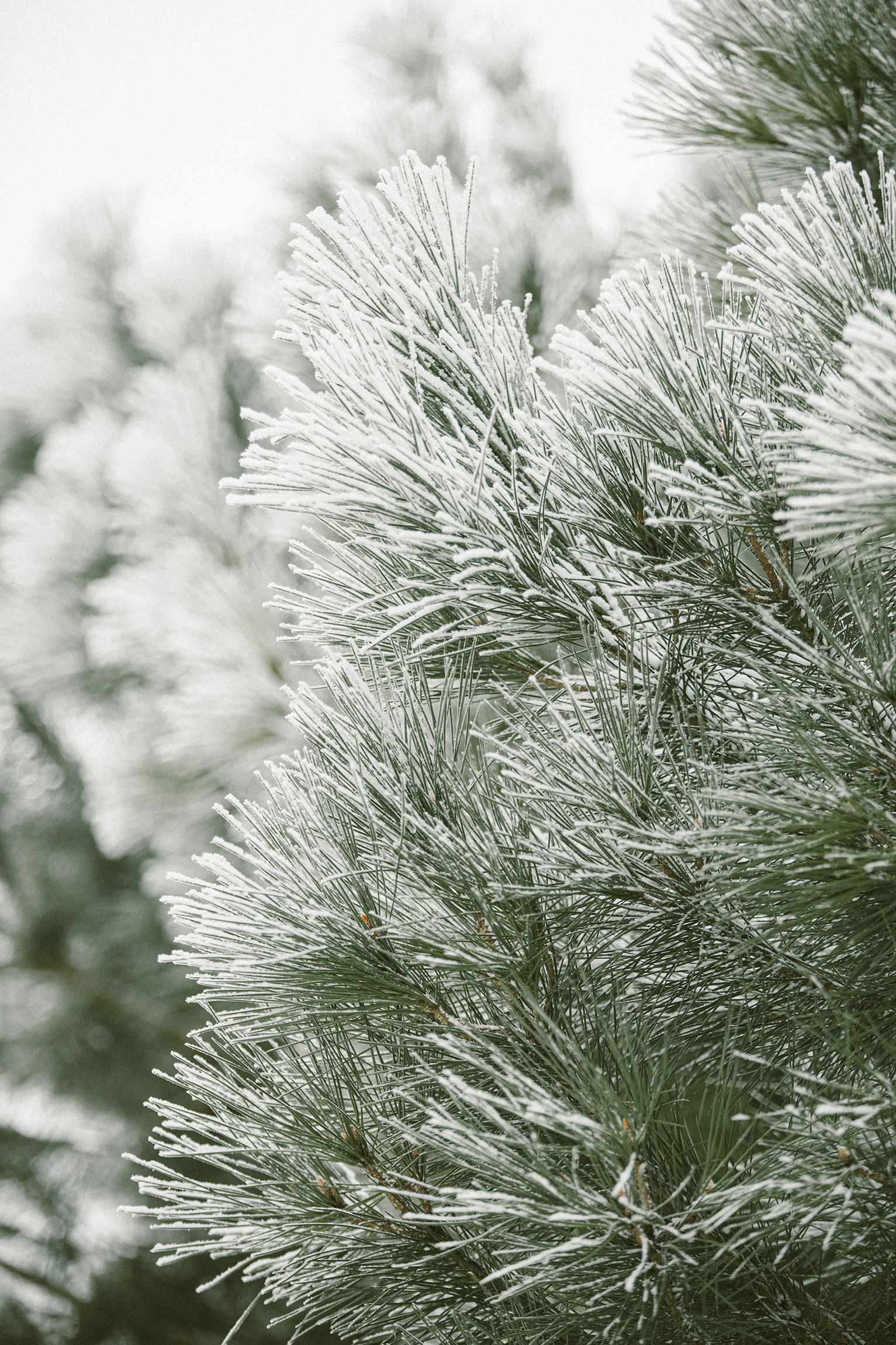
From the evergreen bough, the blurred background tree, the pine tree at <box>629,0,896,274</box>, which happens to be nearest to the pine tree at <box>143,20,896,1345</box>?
the evergreen bough

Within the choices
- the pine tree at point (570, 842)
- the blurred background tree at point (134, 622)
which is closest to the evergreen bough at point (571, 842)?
the pine tree at point (570, 842)

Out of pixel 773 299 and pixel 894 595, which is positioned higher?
pixel 773 299

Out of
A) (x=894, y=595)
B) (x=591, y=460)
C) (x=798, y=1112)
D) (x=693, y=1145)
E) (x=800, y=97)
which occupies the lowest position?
(x=693, y=1145)

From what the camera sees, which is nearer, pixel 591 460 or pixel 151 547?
pixel 591 460

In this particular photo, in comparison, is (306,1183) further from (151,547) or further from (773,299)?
(151,547)

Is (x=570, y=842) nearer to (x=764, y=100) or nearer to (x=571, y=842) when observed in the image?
(x=571, y=842)

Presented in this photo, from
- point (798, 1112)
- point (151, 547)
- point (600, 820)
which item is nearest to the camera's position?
point (798, 1112)

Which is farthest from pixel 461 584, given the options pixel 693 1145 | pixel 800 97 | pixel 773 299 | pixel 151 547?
pixel 151 547
